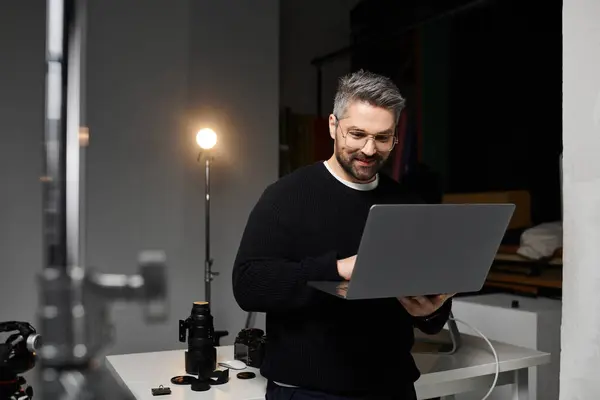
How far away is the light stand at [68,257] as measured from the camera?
10.7 feet

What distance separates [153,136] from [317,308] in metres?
2.49

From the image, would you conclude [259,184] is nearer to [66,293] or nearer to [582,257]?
[66,293]

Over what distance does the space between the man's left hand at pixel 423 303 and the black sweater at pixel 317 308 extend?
8 cm

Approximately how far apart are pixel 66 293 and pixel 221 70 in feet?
5.29

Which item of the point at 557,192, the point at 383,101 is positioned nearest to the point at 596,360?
the point at 383,101

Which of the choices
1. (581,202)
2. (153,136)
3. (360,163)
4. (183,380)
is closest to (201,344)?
(183,380)

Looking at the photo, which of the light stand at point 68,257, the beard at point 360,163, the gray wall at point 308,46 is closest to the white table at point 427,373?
the beard at point 360,163

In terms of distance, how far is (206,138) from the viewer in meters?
3.53

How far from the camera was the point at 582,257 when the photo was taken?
4.54ft

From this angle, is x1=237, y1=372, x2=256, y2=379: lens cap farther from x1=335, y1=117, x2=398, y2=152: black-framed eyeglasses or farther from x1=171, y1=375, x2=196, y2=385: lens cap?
x1=335, y1=117, x2=398, y2=152: black-framed eyeglasses

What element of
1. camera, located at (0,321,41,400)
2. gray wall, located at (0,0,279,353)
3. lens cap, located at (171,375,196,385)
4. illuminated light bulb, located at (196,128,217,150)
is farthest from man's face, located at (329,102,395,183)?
gray wall, located at (0,0,279,353)

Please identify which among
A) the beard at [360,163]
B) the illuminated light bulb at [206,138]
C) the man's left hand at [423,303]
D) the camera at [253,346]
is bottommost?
the camera at [253,346]

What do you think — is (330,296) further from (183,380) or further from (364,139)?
(183,380)

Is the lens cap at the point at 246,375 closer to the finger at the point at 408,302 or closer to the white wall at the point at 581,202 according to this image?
the finger at the point at 408,302
